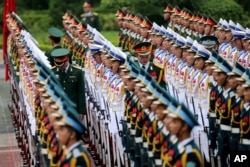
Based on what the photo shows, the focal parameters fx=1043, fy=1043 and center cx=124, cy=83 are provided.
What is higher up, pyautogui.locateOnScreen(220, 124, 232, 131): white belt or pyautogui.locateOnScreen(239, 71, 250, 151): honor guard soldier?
pyautogui.locateOnScreen(239, 71, 250, 151): honor guard soldier

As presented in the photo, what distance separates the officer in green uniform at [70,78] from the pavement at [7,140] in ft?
4.90

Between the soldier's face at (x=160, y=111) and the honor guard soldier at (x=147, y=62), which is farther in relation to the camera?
the honor guard soldier at (x=147, y=62)

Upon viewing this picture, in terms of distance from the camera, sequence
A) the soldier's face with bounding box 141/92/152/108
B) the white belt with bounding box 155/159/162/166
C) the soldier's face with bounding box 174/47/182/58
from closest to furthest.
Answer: the white belt with bounding box 155/159/162/166, the soldier's face with bounding box 141/92/152/108, the soldier's face with bounding box 174/47/182/58

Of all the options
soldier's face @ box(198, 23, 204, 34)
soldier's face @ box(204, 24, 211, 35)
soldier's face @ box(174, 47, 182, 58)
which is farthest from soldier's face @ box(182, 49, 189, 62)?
soldier's face @ box(198, 23, 204, 34)

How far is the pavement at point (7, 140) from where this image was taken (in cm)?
1708

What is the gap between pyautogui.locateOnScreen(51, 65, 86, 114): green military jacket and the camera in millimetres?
16109

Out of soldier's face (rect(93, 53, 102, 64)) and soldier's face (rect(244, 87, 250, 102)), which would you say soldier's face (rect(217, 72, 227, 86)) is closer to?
soldier's face (rect(244, 87, 250, 102))

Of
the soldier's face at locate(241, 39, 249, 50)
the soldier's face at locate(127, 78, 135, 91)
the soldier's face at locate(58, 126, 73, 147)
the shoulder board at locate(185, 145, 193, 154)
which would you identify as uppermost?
the soldier's face at locate(58, 126, 73, 147)

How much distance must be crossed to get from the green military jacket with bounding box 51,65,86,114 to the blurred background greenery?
14.5 metres

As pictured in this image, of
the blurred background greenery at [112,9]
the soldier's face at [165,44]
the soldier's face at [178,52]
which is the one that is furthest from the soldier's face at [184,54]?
the blurred background greenery at [112,9]

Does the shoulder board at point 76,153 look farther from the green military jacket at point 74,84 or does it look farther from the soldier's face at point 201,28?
the soldier's face at point 201,28

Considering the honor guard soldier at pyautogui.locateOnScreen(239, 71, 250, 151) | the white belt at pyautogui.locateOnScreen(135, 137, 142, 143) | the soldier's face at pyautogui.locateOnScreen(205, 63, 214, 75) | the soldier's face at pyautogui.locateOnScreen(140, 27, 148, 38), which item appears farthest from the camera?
the soldier's face at pyautogui.locateOnScreen(140, 27, 148, 38)

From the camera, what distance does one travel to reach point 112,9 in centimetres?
3769

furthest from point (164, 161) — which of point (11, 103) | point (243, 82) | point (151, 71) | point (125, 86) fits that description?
point (11, 103)
